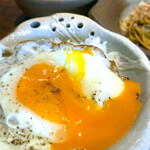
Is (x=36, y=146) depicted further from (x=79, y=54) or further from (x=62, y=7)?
(x=62, y=7)

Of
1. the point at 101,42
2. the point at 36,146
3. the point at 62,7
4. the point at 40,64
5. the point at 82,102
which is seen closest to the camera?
the point at 36,146

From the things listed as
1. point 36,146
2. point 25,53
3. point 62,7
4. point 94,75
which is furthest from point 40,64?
point 62,7

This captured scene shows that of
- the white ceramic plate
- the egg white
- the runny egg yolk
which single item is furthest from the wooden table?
the runny egg yolk

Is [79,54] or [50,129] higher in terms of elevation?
[79,54]

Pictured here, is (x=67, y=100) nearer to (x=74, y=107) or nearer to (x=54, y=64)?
(x=74, y=107)

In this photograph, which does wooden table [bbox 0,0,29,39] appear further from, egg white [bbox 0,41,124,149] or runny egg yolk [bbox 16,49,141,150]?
runny egg yolk [bbox 16,49,141,150]

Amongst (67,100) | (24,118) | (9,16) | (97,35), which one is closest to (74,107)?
(67,100)
